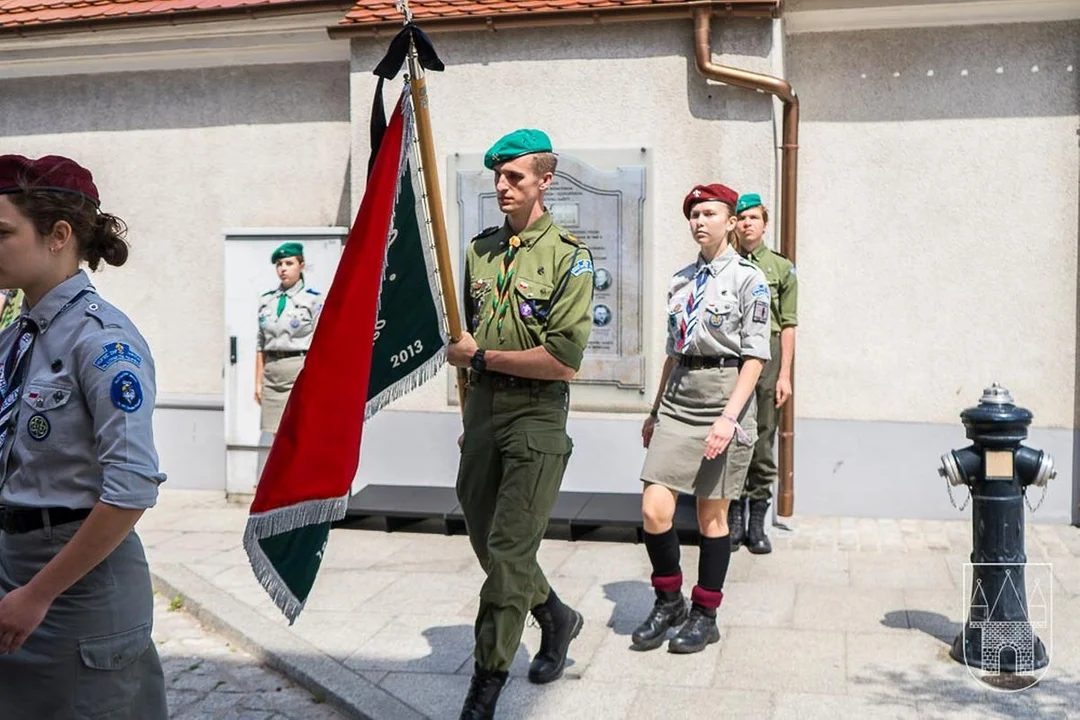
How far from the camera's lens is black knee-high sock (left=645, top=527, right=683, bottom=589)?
5348mm

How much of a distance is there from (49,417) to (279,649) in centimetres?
305

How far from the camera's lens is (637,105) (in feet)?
26.7

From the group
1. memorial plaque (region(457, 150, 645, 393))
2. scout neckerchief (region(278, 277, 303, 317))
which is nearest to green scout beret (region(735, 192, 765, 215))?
memorial plaque (region(457, 150, 645, 393))

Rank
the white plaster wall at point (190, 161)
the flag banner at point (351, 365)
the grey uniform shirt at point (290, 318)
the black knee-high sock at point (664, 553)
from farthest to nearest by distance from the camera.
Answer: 1. the white plaster wall at point (190, 161)
2. the grey uniform shirt at point (290, 318)
3. the black knee-high sock at point (664, 553)
4. the flag banner at point (351, 365)

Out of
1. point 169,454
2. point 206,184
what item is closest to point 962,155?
point 206,184

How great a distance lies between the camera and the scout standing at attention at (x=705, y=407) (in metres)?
5.26

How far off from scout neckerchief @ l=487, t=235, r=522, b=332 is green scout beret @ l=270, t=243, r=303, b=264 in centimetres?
435

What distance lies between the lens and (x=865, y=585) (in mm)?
6574

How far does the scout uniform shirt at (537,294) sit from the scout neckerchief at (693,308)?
0.90 m

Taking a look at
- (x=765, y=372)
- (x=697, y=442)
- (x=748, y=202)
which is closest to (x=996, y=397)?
(x=697, y=442)

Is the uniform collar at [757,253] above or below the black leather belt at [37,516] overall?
above

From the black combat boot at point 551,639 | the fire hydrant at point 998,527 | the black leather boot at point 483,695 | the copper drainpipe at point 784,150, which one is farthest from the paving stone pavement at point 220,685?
the copper drainpipe at point 784,150

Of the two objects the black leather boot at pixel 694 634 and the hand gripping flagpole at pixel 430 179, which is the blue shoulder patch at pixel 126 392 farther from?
the black leather boot at pixel 694 634

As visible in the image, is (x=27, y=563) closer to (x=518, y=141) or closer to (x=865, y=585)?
(x=518, y=141)
